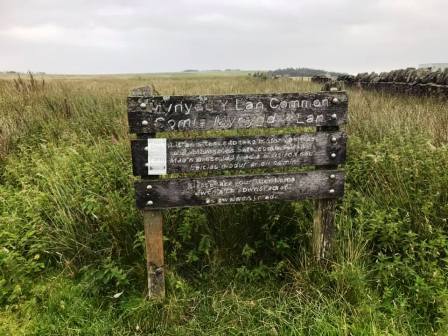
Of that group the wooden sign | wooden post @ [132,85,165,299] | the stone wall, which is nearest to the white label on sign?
the wooden sign

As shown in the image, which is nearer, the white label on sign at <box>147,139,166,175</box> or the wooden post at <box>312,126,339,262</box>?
the white label on sign at <box>147,139,166,175</box>

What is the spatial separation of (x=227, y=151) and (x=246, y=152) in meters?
0.15

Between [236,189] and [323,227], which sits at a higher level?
[236,189]

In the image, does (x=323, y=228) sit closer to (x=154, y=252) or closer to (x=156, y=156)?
(x=154, y=252)

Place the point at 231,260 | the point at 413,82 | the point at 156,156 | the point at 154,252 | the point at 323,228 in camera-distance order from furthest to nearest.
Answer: the point at 413,82 → the point at 231,260 → the point at 323,228 → the point at 154,252 → the point at 156,156

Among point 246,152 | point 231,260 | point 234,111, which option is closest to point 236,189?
point 246,152

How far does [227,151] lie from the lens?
10.0 ft

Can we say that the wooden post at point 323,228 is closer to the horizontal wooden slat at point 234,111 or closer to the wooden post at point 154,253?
the horizontal wooden slat at point 234,111

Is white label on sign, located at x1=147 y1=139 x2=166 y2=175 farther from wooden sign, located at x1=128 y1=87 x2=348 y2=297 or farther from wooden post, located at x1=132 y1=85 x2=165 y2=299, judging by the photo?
wooden post, located at x1=132 y1=85 x2=165 y2=299

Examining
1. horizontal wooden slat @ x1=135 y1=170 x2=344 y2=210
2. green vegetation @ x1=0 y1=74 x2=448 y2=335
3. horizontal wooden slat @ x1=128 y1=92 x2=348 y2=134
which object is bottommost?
green vegetation @ x1=0 y1=74 x2=448 y2=335

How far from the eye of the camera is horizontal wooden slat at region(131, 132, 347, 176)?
9.77 ft

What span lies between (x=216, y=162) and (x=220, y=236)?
36.1 inches

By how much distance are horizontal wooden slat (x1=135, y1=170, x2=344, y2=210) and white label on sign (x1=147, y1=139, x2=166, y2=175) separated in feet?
0.32

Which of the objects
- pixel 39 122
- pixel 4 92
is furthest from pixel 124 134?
pixel 4 92
